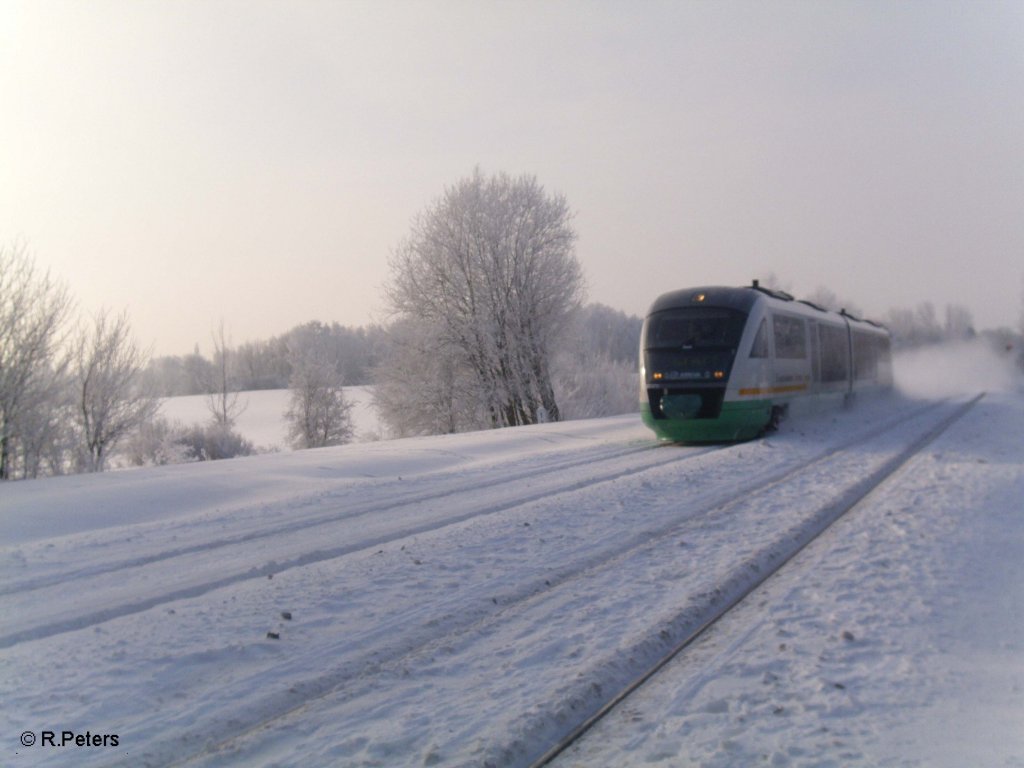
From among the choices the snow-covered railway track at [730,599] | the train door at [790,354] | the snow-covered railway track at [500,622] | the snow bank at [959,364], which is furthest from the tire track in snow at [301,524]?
the snow bank at [959,364]

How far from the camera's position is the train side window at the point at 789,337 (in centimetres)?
1850

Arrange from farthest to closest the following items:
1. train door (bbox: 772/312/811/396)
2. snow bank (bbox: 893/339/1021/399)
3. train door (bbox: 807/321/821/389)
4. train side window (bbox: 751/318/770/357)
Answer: snow bank (bbox: 893/339/1021/399), train door (bbox: 807/321/821/389), train door (bbox: 772/312/811/396), train side window (bbox: 751/318/770/357)

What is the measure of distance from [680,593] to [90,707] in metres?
4.18

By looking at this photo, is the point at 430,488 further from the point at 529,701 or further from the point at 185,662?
the point at 529,701

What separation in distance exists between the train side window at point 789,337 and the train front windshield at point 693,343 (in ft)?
5.98

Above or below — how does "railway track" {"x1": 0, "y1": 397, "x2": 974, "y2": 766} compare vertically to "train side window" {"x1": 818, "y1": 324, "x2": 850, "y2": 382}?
below

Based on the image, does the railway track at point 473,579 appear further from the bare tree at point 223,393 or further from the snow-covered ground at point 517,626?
the bare tree at point 223,393

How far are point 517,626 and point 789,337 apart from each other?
1529 centimetres

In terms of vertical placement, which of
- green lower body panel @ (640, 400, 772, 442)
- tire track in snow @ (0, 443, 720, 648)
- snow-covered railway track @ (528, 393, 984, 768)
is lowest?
snow-covered railway track @ (528, 393, 984, 768)

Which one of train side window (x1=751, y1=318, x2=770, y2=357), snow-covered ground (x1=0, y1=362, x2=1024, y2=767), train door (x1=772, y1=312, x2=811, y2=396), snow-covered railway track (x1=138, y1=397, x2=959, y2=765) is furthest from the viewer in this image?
train door (x1=772, y1=312, x2=811, y2=396)

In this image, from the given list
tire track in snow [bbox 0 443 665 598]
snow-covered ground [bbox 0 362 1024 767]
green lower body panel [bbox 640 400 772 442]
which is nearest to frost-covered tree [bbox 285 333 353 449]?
green lower body panel [bbox 640 400 772 442]

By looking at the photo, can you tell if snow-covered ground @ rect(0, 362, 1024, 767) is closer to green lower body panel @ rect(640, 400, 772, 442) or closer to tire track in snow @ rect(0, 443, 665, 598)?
tire track in snow @ rect(0, 443, 665, 598)

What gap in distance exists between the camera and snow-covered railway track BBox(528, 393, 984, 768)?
13.6 feet

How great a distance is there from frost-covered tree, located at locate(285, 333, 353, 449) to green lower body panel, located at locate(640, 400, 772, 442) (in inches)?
1227
